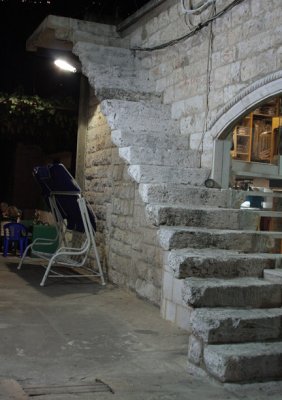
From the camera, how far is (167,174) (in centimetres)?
598

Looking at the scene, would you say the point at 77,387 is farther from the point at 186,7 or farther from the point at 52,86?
the point at 52,86

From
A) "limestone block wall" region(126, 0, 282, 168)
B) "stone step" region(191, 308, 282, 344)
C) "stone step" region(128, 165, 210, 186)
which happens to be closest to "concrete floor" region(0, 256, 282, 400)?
"stone step" region(191, 308, 282, 344)

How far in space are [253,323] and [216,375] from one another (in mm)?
529

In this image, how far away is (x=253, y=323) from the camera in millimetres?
4020

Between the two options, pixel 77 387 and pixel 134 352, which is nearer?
pixel 77 387

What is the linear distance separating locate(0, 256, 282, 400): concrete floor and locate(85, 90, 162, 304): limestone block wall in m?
0.44

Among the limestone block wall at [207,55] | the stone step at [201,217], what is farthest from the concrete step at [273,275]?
the limestone block wall at [207,55]

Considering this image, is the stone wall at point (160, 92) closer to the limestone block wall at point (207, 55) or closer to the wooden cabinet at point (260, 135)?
the limestone block wall at point (207, 55)

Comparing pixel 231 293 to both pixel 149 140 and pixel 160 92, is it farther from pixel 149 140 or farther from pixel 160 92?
pixel 160 92

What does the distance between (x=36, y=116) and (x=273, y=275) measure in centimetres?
799

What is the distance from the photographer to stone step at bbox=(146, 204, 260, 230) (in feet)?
16.5

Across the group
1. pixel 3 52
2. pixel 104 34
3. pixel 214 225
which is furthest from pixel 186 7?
pixel 3 52

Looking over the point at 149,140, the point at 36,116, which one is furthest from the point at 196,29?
the point at 36,116

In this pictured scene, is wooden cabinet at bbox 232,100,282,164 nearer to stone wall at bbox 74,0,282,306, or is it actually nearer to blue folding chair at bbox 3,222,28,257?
stone wall at bbox 74,0,282,306
